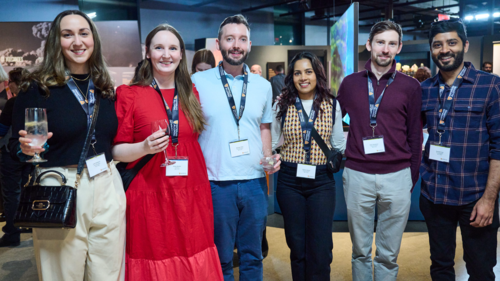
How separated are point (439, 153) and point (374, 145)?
1.24 ft

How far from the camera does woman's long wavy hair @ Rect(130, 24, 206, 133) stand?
202 cm

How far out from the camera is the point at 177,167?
6.31ft

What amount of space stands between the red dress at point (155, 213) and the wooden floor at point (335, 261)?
138 centimetres

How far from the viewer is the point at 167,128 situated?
5.87 feet

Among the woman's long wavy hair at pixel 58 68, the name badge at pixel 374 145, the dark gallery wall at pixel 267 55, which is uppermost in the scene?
the dark gallery wall at pixel 267 55

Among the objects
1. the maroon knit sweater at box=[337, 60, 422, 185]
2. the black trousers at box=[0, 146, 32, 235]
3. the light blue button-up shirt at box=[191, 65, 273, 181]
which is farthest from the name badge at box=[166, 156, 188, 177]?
the black trousers at box=[0, 146, 32, 235]

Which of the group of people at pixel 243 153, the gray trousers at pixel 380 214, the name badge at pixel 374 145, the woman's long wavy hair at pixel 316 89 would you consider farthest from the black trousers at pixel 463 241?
the woman's long wavy hair at pixel 316 89

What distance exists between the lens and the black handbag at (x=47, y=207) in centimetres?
158

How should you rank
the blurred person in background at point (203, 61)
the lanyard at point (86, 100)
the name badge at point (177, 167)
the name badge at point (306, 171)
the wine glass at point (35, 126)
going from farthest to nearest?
A: the blurred person in background at point (203, 61) < the name badge at point (306, 171) < the name badge at point (177, 167) < the lanyard at point (86, 100) < the wine glass at point (35, 126)

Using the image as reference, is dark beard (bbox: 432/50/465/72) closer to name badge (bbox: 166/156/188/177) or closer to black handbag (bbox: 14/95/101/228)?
name badge (bbox: 166/156/188/177)

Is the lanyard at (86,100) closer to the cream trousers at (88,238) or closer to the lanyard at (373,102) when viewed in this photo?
the cream trousers at (88,238)

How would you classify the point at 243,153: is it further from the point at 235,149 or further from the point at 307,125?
the point at 307,125

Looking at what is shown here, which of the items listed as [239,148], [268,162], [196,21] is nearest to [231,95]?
[239,148]

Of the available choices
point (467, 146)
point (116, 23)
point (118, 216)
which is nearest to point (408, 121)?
point (467, 146)
